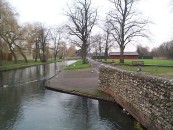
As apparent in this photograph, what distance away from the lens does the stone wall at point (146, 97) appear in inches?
326

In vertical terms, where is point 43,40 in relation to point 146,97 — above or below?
above

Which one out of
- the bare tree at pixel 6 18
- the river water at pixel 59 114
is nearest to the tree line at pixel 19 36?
the bare tree at pixel 6 18

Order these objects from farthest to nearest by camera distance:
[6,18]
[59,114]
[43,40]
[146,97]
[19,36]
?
[43,40], [19,36], [6,18], [59,114], [146,97]

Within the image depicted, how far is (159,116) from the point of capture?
348 inches

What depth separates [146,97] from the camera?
1027cm

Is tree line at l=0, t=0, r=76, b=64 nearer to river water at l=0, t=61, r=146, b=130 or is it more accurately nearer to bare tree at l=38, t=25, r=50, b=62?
bare tree at l=38, t=25, r=50, b=62

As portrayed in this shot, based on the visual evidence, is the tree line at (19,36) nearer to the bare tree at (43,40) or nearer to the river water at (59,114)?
the bare tree at (43,40)

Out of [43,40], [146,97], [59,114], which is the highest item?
[43,40]

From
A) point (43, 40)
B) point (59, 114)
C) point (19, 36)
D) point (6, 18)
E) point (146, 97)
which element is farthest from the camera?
point (43, 40)

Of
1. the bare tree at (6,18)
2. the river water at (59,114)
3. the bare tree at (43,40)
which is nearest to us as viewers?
the river water at (59,114)

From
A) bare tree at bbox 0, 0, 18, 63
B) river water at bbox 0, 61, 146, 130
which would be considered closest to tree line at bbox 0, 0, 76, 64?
bare tree at bbox 0, 0, 18, 63

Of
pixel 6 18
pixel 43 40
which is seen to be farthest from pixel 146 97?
pixel 43 40

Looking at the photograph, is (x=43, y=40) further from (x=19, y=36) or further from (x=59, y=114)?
(x=59, y=114)

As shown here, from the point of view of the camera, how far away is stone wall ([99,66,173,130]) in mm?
8281
